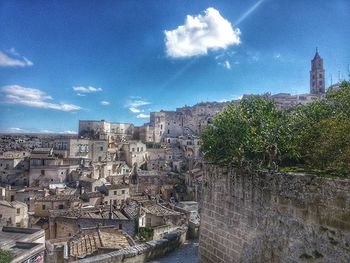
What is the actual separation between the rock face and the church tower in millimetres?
84591

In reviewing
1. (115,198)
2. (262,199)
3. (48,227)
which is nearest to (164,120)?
(115,198)

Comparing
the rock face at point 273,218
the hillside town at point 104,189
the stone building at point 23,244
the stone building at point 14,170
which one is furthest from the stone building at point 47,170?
the rock face at point 273,218

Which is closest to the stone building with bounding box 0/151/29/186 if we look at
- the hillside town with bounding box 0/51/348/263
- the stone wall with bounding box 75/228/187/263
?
the hillside town with bounding box 0/51/348/263

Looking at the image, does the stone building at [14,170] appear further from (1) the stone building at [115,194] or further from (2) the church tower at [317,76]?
(2) the church tower at [317,76]

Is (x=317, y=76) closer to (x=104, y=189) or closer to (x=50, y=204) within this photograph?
(x=104, y=189)

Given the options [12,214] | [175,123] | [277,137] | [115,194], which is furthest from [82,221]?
[175,123]

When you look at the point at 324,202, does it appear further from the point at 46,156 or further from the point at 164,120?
the point at 164,120

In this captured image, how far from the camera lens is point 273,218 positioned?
7.77m

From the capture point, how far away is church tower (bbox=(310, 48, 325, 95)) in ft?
285

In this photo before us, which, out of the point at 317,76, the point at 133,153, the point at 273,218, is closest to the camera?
the point at 273,218

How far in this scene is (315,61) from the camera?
3423 inches

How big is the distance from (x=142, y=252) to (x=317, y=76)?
8790cm

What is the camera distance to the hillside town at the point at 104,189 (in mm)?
17125

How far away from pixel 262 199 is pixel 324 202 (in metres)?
1.65
